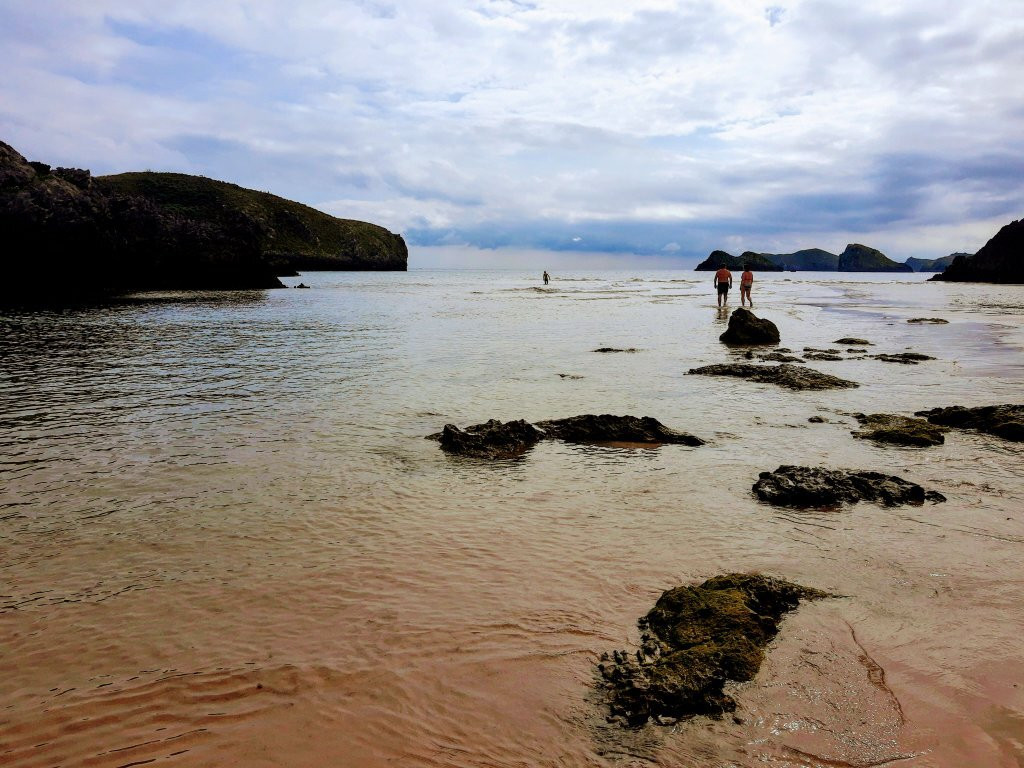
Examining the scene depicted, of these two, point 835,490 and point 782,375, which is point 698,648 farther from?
point 782,375

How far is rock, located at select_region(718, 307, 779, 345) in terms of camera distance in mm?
24656

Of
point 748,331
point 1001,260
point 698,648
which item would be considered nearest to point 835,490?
point 698,648

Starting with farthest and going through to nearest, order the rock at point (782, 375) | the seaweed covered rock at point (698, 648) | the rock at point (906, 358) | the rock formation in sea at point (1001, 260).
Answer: the rock formation in sea at point (1001, 260) → the rock at point (906, 358) → the rock at point (782, 375) → the seaweed covered rock at point (698, 648)

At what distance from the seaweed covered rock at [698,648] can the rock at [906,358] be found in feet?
56.8

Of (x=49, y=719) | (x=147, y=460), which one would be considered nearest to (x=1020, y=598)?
(x=49, y=719)

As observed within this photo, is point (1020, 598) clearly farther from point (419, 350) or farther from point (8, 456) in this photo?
point (419, 350)

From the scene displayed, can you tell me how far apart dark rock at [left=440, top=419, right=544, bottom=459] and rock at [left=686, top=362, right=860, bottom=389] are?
8.55m

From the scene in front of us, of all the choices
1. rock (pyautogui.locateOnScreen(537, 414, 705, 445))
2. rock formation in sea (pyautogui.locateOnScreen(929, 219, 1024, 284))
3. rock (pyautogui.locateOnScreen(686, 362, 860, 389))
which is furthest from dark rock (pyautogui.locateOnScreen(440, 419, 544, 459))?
rock formation in sea (pyautogui.locateOnScreen(929, 219, 1024, 284))

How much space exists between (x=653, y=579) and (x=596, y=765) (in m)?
2.39

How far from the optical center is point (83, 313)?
35594mm

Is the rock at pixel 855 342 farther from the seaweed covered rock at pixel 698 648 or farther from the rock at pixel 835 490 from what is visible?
the seaweed covered rock at pixel 698 648

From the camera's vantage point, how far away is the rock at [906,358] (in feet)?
63.3

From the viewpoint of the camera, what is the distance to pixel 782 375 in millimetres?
16188

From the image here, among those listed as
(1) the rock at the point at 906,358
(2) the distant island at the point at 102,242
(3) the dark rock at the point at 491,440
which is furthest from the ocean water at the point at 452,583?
(2) the distant island at the point at 102,242
